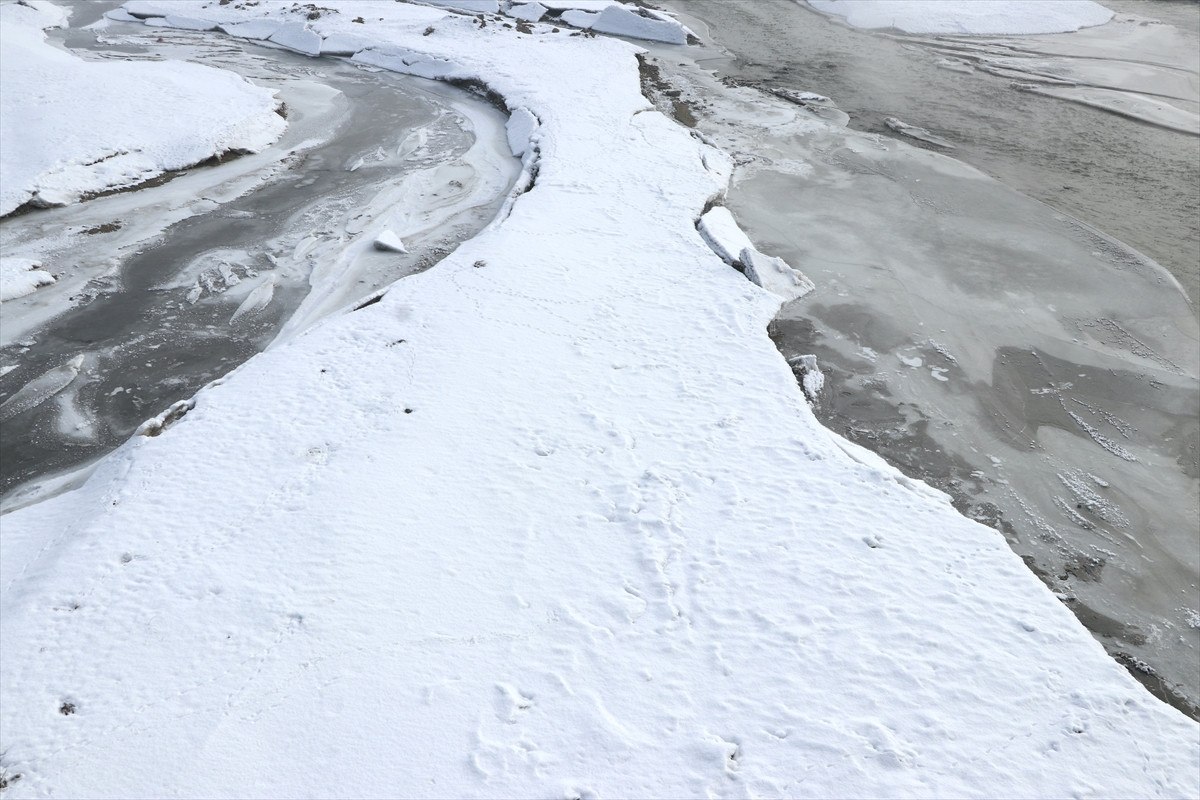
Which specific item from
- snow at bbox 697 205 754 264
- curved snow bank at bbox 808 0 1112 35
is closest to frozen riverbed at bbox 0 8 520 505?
snow at bbox 697 205 754 264

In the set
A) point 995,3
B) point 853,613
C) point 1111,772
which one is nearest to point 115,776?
point 853,613

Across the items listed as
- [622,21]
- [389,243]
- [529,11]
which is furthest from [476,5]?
[389,243]

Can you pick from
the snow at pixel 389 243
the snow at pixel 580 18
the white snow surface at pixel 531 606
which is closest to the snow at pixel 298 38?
the snow at pixel 580 18

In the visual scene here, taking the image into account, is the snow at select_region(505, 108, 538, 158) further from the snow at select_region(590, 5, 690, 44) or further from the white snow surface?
the snow at select_region(590, 5, 690, 44)

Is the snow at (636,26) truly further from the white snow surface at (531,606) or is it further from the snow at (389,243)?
the white snow surface at (531,606)

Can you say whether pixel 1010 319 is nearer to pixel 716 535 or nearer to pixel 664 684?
pixel 716 535
